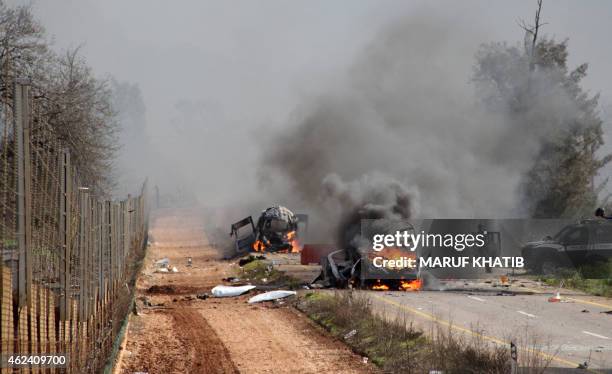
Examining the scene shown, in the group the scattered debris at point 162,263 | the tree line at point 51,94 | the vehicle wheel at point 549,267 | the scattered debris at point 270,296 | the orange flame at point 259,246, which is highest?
the tree line at point 51,94

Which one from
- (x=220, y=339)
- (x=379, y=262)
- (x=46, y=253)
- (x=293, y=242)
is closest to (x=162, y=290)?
(x=379, y=262)

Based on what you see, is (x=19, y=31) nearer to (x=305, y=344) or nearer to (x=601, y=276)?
(x=305, y=344)

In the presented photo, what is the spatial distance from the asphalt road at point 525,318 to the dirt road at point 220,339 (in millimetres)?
2376

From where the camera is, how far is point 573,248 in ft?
97.9

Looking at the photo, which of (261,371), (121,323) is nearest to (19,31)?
(121,323)

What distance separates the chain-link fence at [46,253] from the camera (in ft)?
20.6

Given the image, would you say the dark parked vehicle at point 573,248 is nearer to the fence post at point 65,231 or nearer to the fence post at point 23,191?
the fence post at point 65,231

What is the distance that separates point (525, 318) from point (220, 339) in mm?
7751

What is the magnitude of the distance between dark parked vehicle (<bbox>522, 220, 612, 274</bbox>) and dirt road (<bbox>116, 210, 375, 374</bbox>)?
1231 centimetres

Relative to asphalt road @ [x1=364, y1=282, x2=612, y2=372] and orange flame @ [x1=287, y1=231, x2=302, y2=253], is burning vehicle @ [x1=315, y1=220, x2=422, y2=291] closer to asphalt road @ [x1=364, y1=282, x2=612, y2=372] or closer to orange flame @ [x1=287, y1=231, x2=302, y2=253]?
asphalt road @ [x1=364, y1=282, x2=612, y2=372]

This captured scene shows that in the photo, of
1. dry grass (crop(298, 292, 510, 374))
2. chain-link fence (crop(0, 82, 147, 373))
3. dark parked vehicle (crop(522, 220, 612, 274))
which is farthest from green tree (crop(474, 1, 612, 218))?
chain-link fence (crop(0, 82, 147, 373))

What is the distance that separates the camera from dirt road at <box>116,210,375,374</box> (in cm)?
1427

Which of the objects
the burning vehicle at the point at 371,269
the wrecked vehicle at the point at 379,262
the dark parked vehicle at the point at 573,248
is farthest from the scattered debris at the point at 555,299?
the dark parked vehicle at the point at 573,248

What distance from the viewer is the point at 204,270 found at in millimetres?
38594
